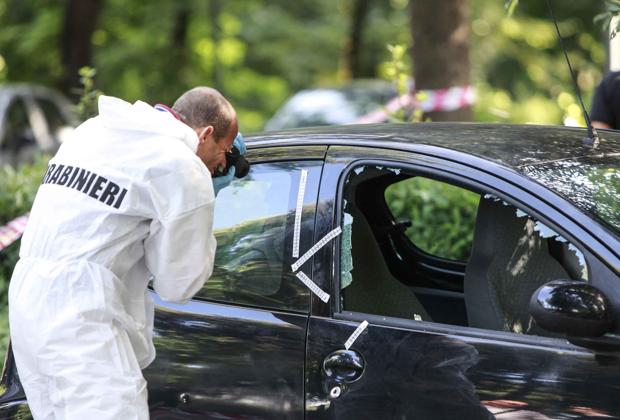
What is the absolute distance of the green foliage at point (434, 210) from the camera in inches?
217

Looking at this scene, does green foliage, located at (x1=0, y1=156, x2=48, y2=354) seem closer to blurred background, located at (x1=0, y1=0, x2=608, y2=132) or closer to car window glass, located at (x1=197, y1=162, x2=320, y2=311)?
car window glass, located at (x1=197, y1=162, x2=320, y2=311)

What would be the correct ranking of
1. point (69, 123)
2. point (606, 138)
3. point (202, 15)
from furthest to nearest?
1. point (202, 15)
2. point (69, 123)
3. point (606, 138)

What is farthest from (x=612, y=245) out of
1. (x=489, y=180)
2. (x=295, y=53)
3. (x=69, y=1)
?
(x=295, y=53)

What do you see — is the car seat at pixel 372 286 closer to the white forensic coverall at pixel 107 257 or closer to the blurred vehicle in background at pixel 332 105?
the white forensic coverall at pixel 107 257

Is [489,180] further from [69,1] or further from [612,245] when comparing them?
[69,1]

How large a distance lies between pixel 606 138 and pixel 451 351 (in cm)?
110

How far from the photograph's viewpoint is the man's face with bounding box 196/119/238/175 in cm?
324

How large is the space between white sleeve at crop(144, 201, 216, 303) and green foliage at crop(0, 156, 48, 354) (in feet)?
9.62

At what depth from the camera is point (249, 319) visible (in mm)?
3414

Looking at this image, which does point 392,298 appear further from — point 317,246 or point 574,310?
point 574,310

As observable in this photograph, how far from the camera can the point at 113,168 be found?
304 cm

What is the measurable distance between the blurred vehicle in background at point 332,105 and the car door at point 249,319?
837 centimetres

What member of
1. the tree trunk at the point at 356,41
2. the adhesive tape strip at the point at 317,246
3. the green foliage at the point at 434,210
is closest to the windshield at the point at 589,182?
the adhesive tape strip at the point at 317,246

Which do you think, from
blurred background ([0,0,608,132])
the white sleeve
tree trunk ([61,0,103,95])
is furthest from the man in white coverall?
tree trunk ([61,0,103,95])
